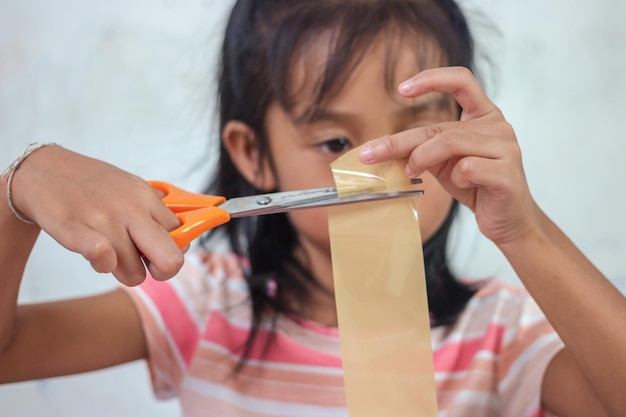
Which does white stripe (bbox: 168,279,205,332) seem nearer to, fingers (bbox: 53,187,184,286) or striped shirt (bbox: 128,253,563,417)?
striped shirt (bbox: 128,253,563,417)

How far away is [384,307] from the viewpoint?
1.94 feet

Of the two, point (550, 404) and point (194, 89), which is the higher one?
point (194, 89)

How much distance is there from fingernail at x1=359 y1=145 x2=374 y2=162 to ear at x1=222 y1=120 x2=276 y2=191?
288 millimetres

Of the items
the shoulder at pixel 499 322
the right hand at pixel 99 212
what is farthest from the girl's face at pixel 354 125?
the right hand at pixel 99 212

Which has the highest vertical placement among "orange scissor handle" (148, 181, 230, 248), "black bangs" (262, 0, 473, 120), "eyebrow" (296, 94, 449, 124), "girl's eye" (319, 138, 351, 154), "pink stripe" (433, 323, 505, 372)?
"black bangs" (262, 0, 473, 120)

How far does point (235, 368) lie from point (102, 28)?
56 cm

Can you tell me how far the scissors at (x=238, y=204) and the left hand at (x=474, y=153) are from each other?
35mm

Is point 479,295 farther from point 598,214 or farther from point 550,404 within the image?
point 598,214

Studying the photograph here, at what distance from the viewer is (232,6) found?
1003 mm

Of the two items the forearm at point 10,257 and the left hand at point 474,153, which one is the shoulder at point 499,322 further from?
the forearm at point 10,257

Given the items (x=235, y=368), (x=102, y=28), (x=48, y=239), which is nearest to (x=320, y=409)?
(x=235, y=368)

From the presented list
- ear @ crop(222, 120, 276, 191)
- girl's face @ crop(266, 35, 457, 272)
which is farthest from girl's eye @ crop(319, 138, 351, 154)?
ear @ crop(222, 120, 276, 191)

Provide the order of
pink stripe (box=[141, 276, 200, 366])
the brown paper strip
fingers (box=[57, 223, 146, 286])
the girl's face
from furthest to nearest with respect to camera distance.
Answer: pink stripe (box=[141, 276, 200, 366]) < the girl's face < the brown paper strip < fingers (box=[57, 223, 146, 286])

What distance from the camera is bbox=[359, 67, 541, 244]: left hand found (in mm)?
555
